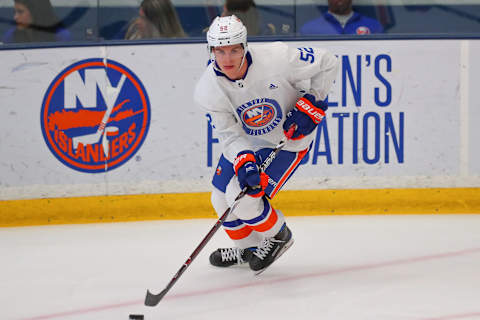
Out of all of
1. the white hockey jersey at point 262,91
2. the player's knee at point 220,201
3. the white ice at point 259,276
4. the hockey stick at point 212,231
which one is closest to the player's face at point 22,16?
the white ice at point 259,276

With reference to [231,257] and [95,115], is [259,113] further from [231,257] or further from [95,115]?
[95,115]

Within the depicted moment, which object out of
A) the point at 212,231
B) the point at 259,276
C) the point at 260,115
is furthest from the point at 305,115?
the point at 259,276

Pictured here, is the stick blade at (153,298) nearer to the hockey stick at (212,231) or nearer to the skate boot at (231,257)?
the hockey stick at (212,231)

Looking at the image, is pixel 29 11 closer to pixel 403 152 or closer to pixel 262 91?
pixel 262 91

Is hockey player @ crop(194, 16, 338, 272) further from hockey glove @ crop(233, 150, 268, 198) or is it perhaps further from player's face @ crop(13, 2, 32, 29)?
player's face @ crop(13, 2, 32, 29)

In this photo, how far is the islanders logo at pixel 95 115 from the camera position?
14.3ft

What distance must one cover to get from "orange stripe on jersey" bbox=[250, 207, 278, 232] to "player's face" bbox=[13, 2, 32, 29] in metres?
1.95

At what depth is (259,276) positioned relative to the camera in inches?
133

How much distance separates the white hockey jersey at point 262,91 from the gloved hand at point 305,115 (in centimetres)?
8

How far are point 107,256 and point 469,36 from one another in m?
2.27

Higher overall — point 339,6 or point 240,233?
point 339,6

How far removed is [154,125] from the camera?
4.41 metres

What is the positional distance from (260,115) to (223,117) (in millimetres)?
147

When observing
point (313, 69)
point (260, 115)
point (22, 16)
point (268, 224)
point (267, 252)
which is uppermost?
point (22, 16)
